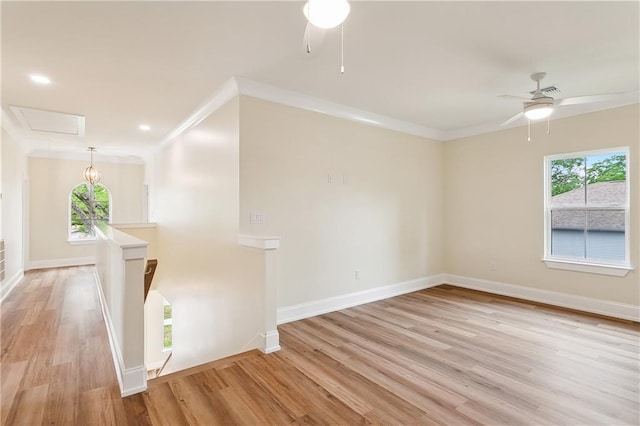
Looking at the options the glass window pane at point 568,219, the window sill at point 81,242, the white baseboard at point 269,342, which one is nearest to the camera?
the white baseboard at point 269,342

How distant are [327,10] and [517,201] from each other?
167 inches

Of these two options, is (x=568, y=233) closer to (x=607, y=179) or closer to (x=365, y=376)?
(x=607, y=179)

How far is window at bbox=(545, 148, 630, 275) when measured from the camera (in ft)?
12.2

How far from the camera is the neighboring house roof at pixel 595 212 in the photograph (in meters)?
3.74

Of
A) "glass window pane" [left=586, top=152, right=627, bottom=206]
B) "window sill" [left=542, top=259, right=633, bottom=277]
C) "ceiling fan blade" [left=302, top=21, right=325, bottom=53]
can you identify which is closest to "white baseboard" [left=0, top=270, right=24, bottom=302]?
"ceiling fan blade" [left=302, top=21, right=325, bottom=53]

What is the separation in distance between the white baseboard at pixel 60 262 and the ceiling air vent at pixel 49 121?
3503 millimetres

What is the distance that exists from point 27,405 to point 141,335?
737 millimetres

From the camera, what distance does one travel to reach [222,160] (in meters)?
3.67

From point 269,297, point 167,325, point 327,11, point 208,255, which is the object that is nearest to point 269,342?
point 269,297

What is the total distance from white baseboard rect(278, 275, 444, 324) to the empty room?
30 mm

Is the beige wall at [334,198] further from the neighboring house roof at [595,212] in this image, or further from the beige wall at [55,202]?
the beige wall at [55,202]

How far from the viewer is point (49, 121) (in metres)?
4.72

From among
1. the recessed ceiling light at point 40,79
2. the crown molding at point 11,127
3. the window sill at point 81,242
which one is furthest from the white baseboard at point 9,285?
the recessed ceiling light at point 40,79

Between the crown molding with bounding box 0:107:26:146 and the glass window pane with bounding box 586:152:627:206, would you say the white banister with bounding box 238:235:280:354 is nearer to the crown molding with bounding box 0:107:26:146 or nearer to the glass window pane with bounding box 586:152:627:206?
the glass window pane with bounding box 586:152:627:206
